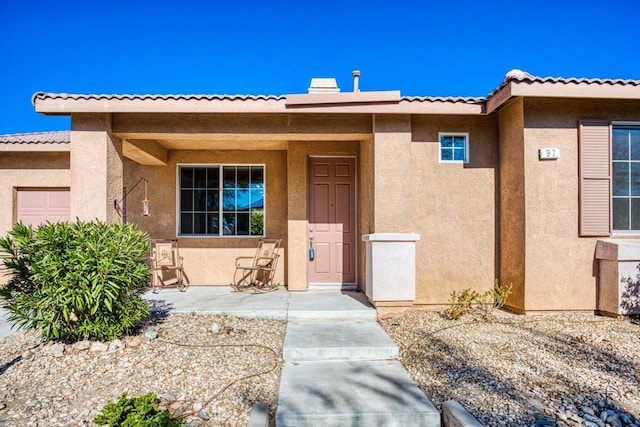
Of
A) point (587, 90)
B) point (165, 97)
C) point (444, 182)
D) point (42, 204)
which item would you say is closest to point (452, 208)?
point (444, 182)

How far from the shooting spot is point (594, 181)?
5.52 m

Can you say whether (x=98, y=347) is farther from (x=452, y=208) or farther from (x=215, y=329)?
(x=452, y=208)

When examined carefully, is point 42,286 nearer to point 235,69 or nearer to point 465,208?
point 465,208

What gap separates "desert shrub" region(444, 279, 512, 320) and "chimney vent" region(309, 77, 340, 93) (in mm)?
4651

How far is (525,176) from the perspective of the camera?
5.53 meters

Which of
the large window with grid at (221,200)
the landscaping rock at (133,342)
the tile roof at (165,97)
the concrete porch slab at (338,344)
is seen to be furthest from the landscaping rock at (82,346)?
the large window with grid at (221,200)

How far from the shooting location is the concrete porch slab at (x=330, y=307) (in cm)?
551

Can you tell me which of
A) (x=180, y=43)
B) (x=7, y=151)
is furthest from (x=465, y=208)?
(x=180, y=43)

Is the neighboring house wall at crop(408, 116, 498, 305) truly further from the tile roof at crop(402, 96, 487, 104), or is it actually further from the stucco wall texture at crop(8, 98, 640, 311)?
the tile roof at crop(402, 96, 487, 104)

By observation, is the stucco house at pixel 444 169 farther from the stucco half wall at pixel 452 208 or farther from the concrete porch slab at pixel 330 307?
the concrete porch slab at pixel 330 307

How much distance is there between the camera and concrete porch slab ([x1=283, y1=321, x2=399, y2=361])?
166 inches

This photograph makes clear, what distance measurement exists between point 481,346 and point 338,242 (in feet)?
11.6

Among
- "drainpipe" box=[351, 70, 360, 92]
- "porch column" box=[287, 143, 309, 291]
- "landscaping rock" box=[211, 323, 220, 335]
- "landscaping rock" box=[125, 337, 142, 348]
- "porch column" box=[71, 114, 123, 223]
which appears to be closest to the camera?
"landscaping rock" box=[125, 337, 142, 348]

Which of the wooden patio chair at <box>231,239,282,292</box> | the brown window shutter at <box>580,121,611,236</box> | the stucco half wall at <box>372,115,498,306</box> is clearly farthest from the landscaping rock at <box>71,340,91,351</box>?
Result: the brown window shutter at <box>580,121,611,236</box>
